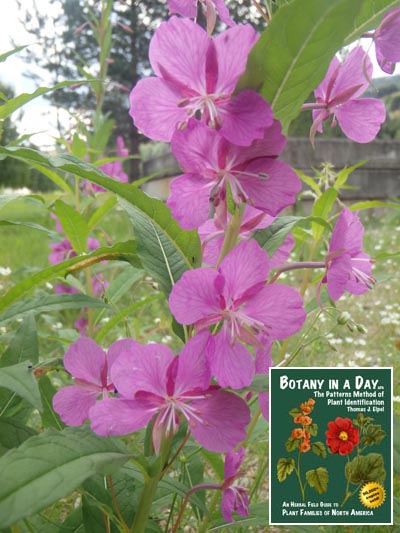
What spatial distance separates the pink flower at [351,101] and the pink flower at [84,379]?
1.46 feet

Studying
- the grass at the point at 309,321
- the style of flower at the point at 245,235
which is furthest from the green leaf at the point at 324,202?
the style of flower at the point at 245,235

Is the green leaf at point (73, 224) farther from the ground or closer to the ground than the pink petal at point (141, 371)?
farther from the ground

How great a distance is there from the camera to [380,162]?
8.32 meters

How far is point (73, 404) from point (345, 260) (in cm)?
45

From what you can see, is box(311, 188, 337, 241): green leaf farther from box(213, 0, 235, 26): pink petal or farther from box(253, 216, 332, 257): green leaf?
box(213, 0, 235, 26): pink petal

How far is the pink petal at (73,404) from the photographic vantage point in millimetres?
820

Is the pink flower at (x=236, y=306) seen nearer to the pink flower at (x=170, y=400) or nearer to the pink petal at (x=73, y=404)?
the pink flower at (x=170, y=400)

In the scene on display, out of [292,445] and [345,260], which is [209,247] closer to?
[345,260]

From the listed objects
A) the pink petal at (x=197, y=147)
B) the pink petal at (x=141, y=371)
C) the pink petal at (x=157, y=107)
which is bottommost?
the pink petal at (x=141, y=371)

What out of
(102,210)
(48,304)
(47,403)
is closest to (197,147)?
(48,304)

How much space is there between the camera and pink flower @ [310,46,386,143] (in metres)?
0.73

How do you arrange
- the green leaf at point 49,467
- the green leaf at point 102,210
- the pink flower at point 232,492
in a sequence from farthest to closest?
Result: the green leaf at point 102,210, the pink flower at point 232,492, the green leaf at point 49,467

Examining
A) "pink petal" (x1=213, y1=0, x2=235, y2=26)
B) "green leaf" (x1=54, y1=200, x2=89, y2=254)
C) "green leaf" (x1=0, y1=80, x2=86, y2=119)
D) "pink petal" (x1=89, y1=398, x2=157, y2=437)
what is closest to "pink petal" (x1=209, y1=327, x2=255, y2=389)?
"pink petal" (x1=89, y1=398, x2=157, y2=437)

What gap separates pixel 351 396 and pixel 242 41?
21.3 inches
